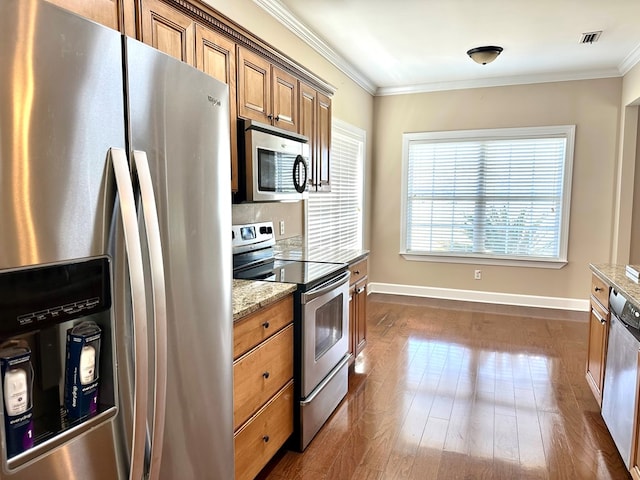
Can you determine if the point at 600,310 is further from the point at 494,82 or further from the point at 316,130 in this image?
the point at 494,82

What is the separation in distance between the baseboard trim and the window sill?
366 millimetres

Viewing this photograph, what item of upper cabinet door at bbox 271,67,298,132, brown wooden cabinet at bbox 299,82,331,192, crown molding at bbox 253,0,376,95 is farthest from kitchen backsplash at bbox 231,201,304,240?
crown molding at bbox 253,0,376,95

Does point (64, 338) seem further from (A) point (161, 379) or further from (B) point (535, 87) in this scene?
(B) point (535, 87)

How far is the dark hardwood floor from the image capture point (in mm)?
2223

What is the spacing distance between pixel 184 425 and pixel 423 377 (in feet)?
7.67

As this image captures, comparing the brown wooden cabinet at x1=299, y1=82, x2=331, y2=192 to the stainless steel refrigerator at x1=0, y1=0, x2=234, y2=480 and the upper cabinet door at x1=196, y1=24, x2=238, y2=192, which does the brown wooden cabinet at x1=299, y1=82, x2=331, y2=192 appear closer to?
the upper cabinet door at x1=196, y1=24, x2=238, y2=192

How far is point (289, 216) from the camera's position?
3.69 meters

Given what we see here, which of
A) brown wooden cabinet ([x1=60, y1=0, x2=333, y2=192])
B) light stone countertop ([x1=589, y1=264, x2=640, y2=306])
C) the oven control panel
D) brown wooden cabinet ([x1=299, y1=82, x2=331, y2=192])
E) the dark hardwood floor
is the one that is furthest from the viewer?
brown wooden cabinet ([x1=299, y1=82, x2=331, y2=192])

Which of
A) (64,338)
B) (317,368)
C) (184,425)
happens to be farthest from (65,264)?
(317,368)

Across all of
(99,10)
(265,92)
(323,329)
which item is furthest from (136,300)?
(265,92)

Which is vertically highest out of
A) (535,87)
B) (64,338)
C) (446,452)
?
(535,87)

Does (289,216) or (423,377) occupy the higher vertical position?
(289,216)

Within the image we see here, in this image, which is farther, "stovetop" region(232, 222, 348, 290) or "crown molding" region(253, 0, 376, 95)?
"crown molding" region(253, 0, 376, 95)

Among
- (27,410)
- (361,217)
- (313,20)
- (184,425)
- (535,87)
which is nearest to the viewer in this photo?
(27,410)
